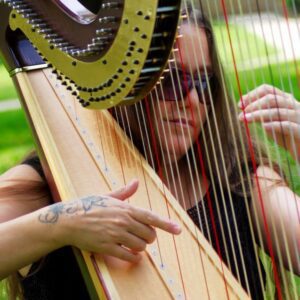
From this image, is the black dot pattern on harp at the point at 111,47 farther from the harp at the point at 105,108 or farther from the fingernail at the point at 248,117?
the fingernail at the point at 248,117

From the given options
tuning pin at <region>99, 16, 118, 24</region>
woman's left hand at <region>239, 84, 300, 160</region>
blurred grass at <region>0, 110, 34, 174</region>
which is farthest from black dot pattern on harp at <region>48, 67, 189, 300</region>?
blurred grass at <region>0, 110, 34, 174</region>

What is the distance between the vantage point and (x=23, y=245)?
1816 millimetres

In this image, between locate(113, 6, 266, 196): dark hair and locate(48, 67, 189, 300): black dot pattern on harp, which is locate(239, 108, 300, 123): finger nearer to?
locate(113, 6, 266, 196): dark hair

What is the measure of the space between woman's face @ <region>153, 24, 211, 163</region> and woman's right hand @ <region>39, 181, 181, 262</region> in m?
0.20

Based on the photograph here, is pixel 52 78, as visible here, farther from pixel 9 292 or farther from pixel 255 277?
pixel 255 277

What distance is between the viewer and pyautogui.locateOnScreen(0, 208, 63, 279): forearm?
5.91 ft

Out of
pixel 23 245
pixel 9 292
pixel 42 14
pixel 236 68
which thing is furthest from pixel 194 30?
pixel 9 292

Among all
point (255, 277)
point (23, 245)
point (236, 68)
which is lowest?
point (255, 277)

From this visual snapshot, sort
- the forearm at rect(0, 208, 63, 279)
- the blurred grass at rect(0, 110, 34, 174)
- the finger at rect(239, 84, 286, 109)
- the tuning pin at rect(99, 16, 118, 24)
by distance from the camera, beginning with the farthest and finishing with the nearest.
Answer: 1. the blurred grass at rect(0, 110, 34, 174)
2. the forearm at rect(0, 208, 63, 279)
3. the finger at rect(239, 84, 286, 109)
4. the tuning pin at rect(99, 16, 118, 24)

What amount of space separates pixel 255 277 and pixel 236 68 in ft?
1.98

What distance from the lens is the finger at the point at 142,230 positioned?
1.72 metres

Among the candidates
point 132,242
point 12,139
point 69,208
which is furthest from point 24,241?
point 12,139

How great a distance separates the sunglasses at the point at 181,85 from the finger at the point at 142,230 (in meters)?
0.30

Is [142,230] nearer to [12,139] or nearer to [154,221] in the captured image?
[154,221]
